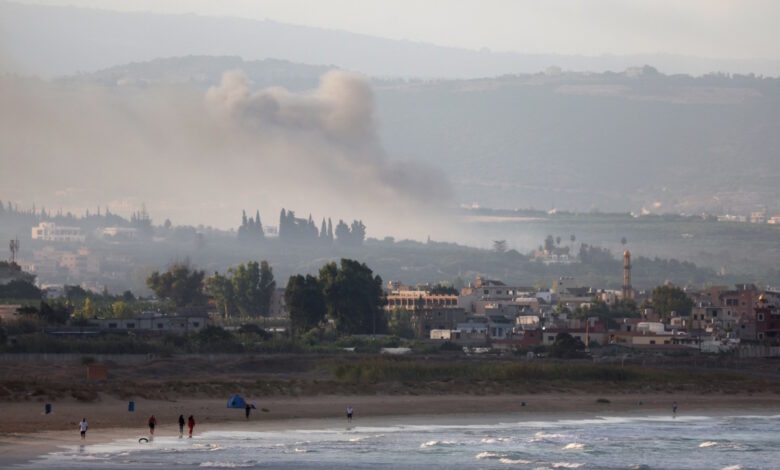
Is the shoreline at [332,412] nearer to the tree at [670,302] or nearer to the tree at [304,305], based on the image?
the tree at [304,305]

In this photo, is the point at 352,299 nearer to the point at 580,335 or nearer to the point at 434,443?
the point at 580,335

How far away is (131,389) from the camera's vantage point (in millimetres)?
77938

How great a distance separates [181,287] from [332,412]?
301ft

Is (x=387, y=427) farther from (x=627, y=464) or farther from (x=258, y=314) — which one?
(x=258, y=314)

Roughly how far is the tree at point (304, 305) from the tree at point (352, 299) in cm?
106

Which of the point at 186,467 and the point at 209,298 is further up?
the point at 209,298

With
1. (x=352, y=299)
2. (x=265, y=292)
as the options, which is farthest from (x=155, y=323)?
(x=265, y=292)

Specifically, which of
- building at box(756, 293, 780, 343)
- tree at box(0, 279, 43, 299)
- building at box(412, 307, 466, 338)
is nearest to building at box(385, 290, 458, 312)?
building at box(412, 307, 466, 338)

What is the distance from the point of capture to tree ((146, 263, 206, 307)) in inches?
6609

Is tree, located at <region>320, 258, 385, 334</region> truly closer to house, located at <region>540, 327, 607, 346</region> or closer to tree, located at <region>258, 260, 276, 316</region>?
house, located at <region>540, 327, 607, 346</region>

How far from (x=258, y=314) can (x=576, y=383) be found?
72283 mm

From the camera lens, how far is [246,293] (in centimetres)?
16112

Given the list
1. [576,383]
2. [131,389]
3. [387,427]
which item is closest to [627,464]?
[387,427]

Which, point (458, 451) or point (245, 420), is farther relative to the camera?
point (245, 420)
